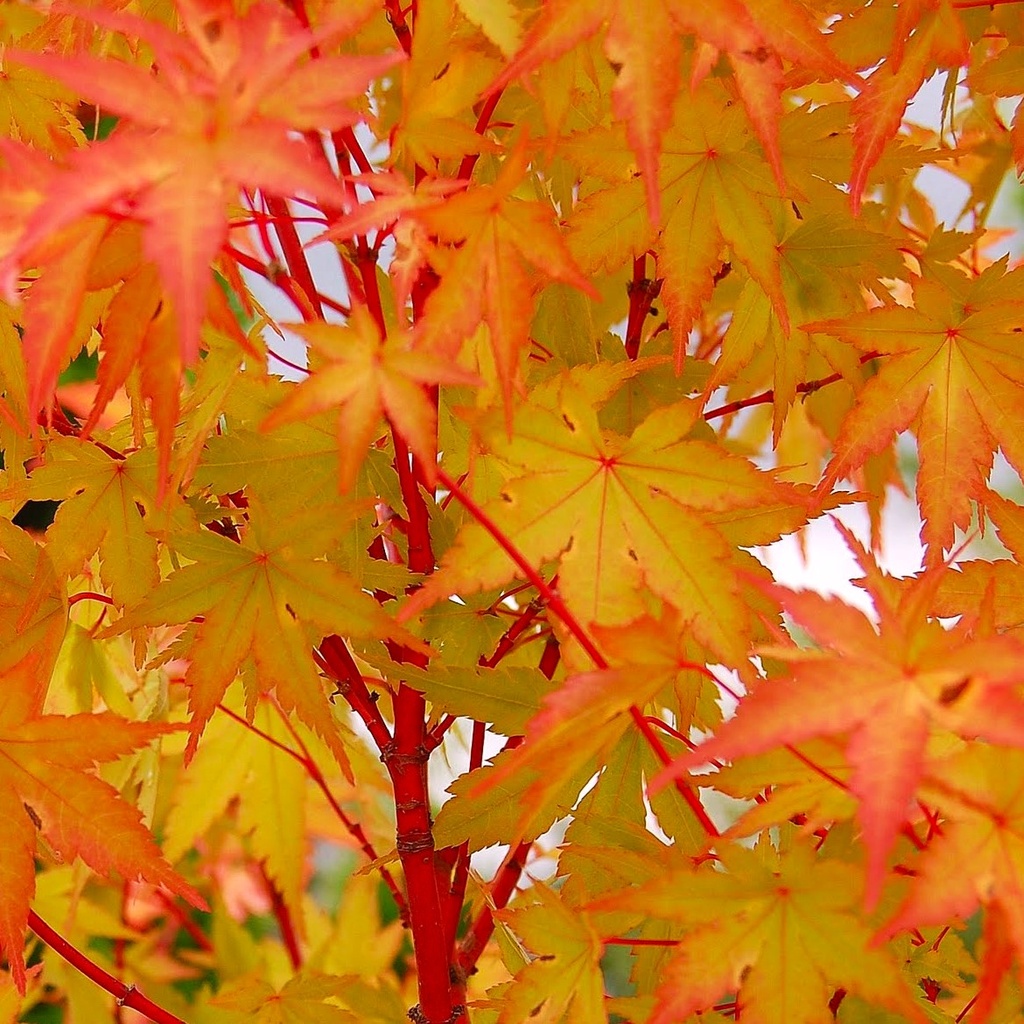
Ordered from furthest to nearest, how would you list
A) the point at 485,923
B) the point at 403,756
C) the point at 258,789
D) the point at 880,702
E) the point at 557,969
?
the point at 258,789, the point at 485,923, the point at 403,756, the point at 557,969, the point at 880,702

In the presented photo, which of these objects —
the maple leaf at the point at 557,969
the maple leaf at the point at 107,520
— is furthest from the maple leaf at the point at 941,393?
the maple leaf at the point at 107,520

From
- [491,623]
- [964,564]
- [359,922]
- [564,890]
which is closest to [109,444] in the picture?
[491,623]

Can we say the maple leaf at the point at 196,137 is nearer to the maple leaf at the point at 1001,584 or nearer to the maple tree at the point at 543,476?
the maple tree at the point at 543,476

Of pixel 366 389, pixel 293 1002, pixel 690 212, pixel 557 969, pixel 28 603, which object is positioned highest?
pixel 690 212

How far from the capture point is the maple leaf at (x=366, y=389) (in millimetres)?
401

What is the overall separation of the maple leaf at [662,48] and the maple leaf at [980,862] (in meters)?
0.21

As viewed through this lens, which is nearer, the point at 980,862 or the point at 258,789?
the point at 980,862

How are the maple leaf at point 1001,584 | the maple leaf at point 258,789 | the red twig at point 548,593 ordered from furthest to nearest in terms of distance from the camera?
the maple leaf at point 258,789
the maple leaf at point 1001,584
the red twig at point 548,593

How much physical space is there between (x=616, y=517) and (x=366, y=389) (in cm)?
13

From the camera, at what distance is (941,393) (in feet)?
1.89

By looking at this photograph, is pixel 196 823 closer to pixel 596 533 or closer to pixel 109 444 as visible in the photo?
pixel 109 444

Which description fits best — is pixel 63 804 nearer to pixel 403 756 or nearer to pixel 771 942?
pixel 403 756

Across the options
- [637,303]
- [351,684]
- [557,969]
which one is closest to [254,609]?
[351,684]

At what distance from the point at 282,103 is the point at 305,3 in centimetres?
15
